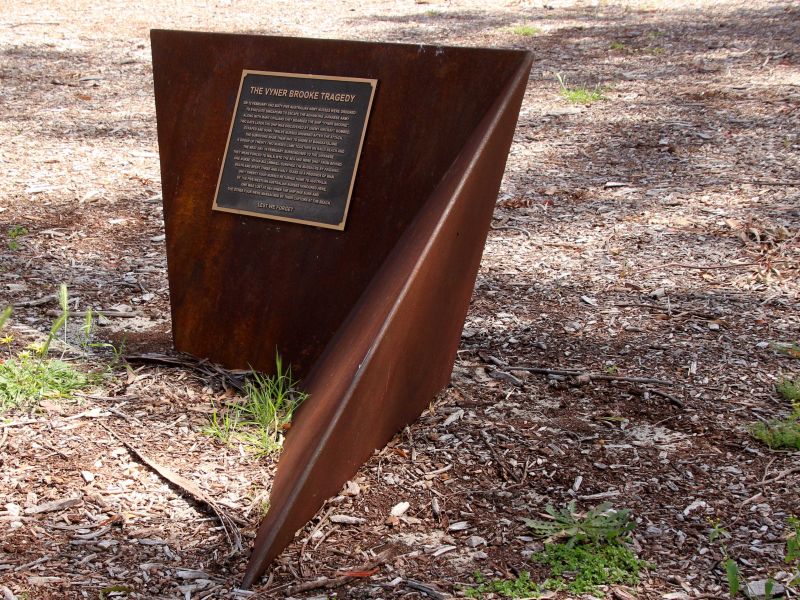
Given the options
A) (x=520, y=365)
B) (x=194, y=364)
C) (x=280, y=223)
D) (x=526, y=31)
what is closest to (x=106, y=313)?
(x=194, y=364)

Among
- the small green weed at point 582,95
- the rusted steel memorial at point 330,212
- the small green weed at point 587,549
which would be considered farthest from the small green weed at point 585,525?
the small green weed at point 582,95

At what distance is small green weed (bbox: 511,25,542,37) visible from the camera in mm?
9883

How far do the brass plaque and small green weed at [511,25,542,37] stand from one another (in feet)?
23.7

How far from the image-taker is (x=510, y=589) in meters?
2.29

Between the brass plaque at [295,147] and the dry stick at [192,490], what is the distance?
1006mm

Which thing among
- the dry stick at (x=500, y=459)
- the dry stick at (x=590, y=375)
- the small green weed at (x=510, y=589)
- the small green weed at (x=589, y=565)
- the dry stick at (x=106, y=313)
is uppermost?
the dry stick at (x=106, y=313)

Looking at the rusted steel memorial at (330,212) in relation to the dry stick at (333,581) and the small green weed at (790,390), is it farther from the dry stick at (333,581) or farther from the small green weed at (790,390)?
the small green weed at (790,390)

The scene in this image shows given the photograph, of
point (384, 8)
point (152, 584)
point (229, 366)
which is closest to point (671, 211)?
point (229, 366)

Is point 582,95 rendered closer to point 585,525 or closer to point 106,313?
point 106,313

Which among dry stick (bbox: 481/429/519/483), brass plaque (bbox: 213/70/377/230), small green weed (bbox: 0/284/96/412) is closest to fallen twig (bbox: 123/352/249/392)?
small green weed (bbox: 0/284/96/412)

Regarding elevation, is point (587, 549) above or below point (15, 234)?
below

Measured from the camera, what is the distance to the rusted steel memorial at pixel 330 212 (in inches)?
107

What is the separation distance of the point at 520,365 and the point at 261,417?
1.17 meters

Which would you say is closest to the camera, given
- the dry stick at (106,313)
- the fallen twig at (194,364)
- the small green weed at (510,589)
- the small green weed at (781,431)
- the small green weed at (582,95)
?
the small green weed at (510,589)
